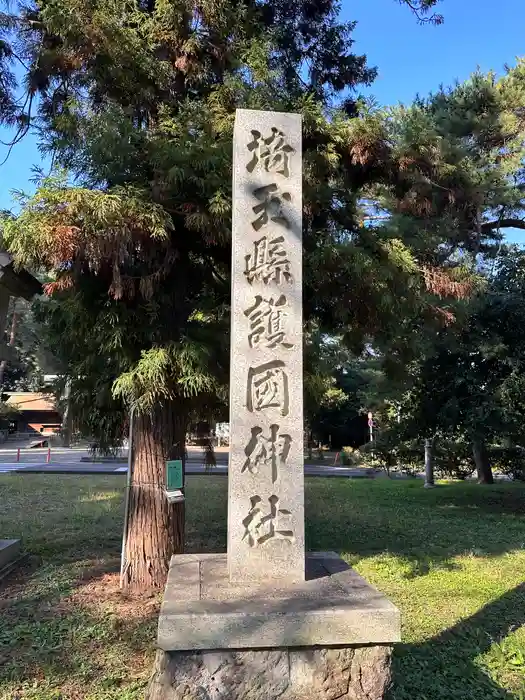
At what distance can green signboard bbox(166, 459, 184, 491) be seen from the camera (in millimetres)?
5391

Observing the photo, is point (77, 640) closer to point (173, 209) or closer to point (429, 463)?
point (173, 209)

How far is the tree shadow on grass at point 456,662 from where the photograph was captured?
140 inches

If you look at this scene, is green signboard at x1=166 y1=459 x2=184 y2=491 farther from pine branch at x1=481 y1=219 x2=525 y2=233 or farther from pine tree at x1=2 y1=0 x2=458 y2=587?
pine branch at x1=481 y1=219 x2=525 y2=233

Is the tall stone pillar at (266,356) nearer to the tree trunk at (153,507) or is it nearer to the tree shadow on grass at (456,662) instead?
the tree shadow on grass at (456,662)

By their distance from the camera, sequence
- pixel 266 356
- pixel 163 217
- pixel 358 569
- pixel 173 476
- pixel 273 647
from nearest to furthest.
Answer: pixel 273 647
pixel 266 356
pixel 163 217
pixel 173 476
pixel 358 569

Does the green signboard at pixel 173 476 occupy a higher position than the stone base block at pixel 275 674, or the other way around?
the green signboard at pixel 173 476

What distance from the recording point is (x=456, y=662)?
3.98 m

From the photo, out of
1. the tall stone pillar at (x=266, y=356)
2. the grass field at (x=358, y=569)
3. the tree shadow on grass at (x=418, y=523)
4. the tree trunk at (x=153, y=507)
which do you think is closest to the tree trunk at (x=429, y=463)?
the tree shadow on grass at (x=418, y=523)

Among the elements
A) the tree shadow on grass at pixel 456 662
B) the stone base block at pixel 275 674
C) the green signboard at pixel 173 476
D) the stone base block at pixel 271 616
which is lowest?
the tree shadow on grass at pixel 456 662

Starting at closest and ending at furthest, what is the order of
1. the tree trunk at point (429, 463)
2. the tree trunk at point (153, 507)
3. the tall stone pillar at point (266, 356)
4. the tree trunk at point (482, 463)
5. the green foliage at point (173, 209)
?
1. the tall stone pillar at point (266, 356)
2. the green foliage at point (173, 209)
3. the tree trunk at point (153, 507)
4. the tree trunk at point (482, 463)
5. the tree trunk at point (429, 463)

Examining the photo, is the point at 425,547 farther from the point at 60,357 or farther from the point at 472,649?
the point at 60,357

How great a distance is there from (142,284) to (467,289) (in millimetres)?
3135

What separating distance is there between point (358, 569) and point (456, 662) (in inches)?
88.3

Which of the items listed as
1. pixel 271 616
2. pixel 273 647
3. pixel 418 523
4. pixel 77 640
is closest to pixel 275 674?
pixel 273 647
